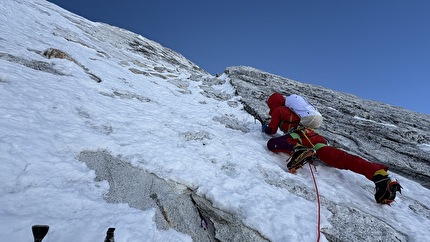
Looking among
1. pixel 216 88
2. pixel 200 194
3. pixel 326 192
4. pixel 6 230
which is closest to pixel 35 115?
pixel 6 230

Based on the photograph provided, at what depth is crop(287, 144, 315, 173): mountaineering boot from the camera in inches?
244

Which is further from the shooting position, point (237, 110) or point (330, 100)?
point (330, 100)

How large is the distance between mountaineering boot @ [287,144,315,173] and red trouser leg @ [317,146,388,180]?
0.81 metres

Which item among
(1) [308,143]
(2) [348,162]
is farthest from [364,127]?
(2) [348,162]

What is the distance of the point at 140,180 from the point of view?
197 inches

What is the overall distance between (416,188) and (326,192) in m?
3.53

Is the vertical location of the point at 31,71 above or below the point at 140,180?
above

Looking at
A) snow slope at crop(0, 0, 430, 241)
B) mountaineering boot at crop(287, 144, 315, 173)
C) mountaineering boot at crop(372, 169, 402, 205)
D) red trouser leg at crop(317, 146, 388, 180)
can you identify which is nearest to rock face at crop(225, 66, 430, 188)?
snow slope at crop(0, 0, 430, 241)

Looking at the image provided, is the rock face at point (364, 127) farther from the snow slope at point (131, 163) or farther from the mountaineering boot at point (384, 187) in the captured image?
the mountaineering boot at point (384, 187)

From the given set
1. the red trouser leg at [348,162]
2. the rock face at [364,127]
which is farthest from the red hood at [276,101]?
the red trouser leg at [348,162]

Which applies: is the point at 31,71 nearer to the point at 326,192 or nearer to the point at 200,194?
the point at 200,194

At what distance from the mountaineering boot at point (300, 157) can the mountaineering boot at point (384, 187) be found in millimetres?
1448

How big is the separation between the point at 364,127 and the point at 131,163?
1043 cm

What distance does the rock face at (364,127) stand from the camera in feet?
29.6
